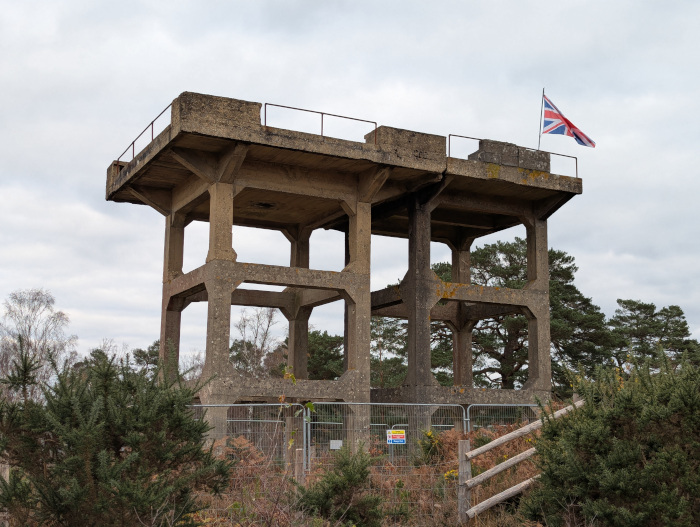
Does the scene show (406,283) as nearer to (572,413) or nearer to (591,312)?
(572,413)

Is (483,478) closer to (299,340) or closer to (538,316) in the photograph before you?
(538,316)

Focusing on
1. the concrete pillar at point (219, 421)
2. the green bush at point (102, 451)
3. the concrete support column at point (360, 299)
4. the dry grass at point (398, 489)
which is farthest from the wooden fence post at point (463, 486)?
the concrete support column at point (360, 299)

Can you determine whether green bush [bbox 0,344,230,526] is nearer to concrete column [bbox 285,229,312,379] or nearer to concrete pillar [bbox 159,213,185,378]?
concrete pillar [bbox 159,213,185,378]

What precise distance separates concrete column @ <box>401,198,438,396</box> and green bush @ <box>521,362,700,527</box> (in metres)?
16.6

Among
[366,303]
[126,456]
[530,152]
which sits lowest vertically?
[126,456]

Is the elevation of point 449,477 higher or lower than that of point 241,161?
lower

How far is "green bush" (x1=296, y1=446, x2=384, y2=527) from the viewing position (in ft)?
33.8

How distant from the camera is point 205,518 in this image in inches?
397

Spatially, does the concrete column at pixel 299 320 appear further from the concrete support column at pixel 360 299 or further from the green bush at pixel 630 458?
the green bush at pixel 630 458

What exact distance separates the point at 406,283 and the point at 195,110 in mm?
9321

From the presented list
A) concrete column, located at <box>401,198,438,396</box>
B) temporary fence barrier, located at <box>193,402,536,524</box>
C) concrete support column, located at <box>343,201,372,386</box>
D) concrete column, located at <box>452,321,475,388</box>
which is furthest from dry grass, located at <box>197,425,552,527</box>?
concrete column, located at <box>452,321,475,388</box>

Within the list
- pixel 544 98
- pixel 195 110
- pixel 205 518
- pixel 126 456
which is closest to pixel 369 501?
pixel 205 518

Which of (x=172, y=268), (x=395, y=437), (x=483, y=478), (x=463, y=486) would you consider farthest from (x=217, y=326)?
(x=483, y=478)

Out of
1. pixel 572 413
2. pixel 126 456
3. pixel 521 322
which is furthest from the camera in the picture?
pixel 521 322
